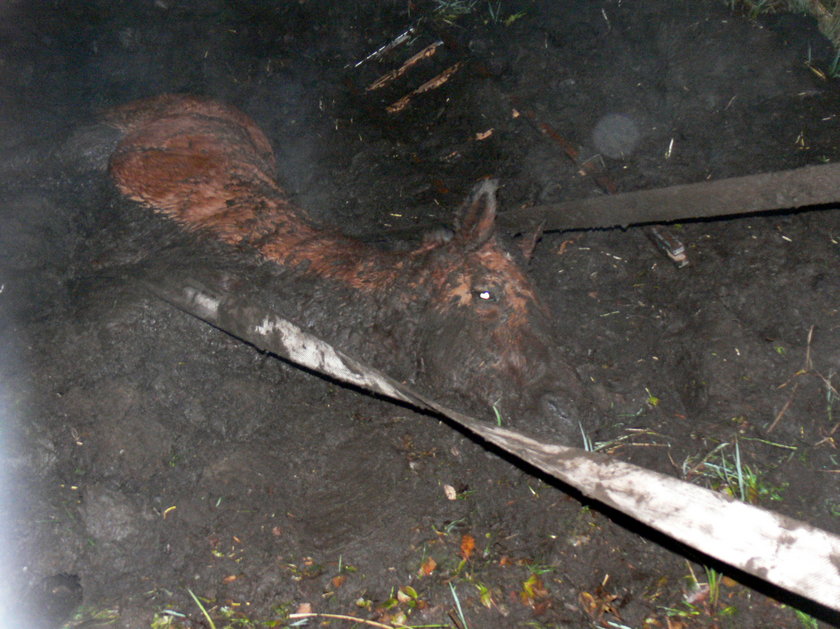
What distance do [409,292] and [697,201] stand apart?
5.31 feet

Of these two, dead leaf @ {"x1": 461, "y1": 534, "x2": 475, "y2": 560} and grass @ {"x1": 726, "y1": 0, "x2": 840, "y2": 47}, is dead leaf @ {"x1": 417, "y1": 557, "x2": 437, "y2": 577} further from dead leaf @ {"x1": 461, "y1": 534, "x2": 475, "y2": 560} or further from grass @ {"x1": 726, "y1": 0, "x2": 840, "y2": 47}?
grass @ {"x1": 726, "y1": 0, "x2": 840, "y2": 47}

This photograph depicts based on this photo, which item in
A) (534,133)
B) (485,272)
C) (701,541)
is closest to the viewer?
(701,541)

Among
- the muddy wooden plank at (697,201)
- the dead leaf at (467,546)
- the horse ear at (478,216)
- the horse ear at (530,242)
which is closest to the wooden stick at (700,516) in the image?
the dead leaf at (467,546)

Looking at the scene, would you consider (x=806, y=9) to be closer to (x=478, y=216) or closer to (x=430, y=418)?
(x=478, y=216)

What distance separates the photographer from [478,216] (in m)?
3.34

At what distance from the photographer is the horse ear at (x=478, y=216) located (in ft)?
10.8

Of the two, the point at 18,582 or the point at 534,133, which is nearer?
the point at 18,582

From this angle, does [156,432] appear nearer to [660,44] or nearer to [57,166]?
[57,166]

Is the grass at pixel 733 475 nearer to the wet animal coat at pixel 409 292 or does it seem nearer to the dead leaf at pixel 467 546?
the wet animal coat at pixel 409 292

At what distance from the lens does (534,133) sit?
17.7ft

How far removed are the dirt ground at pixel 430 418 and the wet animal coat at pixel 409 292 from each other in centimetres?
34

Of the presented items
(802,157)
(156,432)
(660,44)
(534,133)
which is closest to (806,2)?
(660,44)

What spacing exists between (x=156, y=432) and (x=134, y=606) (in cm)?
92

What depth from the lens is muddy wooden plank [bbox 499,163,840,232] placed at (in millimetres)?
3061
